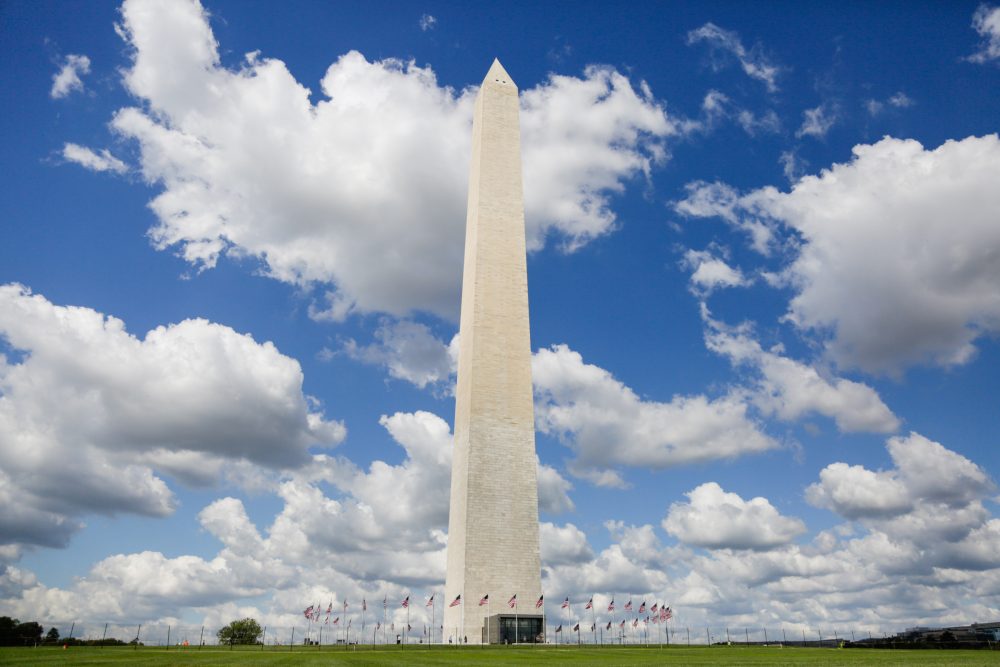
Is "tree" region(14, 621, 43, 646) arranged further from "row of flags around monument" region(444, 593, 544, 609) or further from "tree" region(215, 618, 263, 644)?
"row of flags around monument" region(444, 593, 544, 609)

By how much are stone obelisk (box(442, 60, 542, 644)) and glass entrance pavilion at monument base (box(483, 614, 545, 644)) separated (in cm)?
32

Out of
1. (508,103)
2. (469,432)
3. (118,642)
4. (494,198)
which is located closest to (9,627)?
(118,642)

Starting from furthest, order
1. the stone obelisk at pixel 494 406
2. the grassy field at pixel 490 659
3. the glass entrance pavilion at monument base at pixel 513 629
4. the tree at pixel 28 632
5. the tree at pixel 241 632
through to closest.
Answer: the tree at pixel 241 632 → the tree at pixel 28 632 → the stone obelisk at pixel 494 406 → the glass entrance pavilion at monument base at pixel 513 629 → the grassy field at pixel 490 659

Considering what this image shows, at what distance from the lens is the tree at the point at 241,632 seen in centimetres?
8388

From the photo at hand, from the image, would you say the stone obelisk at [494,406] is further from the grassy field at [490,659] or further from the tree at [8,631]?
the tree at [8,631]

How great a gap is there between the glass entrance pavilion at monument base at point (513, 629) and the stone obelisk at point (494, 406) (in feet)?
1.06

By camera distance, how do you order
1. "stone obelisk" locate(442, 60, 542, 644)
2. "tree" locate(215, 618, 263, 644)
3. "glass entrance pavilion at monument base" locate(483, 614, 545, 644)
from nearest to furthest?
"glass entrance pavilion at monument base" locate(483, 614, 545, 644)
"stone obelisk" locate(442, 60, 542, 644)
"tree" locate(215, 618, 263, 644)

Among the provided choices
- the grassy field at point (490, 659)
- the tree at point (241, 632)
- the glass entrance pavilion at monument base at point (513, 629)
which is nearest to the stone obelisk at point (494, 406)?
the glass entrance pavilion at monument base at point (513, 629)

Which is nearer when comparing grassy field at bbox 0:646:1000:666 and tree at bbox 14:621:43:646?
grassy field at bbox 0:646:1000:666

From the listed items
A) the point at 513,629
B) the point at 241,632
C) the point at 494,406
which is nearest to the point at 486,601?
the point at 513,629

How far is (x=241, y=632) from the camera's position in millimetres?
85438

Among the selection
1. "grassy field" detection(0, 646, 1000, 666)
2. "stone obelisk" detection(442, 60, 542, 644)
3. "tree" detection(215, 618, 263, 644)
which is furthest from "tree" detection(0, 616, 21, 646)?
"stone obelisk" detection(442, 60, 542, 644)

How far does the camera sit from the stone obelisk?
57.5m

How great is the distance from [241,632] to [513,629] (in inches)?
1727
